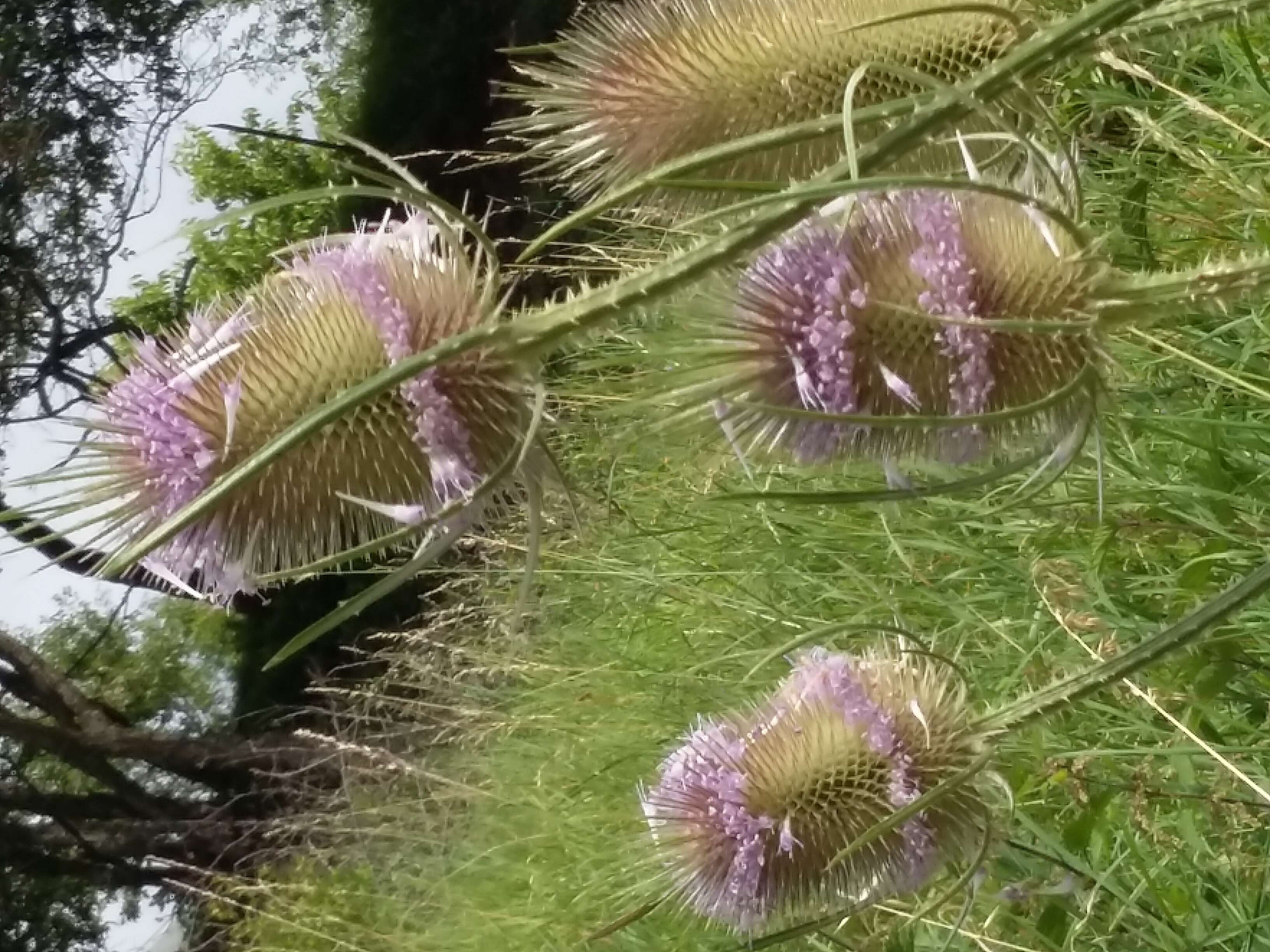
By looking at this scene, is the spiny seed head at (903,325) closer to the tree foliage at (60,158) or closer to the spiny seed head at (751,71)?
the spiny seed head at (751,71)

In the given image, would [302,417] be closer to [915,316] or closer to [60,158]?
[915,316]

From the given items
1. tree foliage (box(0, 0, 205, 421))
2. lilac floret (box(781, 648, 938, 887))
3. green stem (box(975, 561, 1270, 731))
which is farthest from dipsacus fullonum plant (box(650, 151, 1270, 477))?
tree foliage (box(0, 0, 205, 421))

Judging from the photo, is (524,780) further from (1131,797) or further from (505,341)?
(505,341)

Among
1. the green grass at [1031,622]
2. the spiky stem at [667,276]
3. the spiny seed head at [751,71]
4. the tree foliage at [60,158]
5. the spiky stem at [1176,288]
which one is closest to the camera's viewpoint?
the spiky stem at [667,276]

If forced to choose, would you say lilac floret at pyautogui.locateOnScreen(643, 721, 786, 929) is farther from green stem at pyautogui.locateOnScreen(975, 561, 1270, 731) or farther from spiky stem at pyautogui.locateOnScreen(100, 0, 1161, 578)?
spiky stem at pyautogui.locateOnScreen(100, 0, 1161, 578)

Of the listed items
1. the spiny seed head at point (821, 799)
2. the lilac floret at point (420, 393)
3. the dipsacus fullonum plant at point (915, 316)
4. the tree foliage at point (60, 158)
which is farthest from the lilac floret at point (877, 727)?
the tree foliage at point (60, 158)

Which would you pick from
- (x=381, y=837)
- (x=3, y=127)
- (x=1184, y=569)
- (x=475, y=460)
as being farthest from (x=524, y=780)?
(x=3, y=127)
